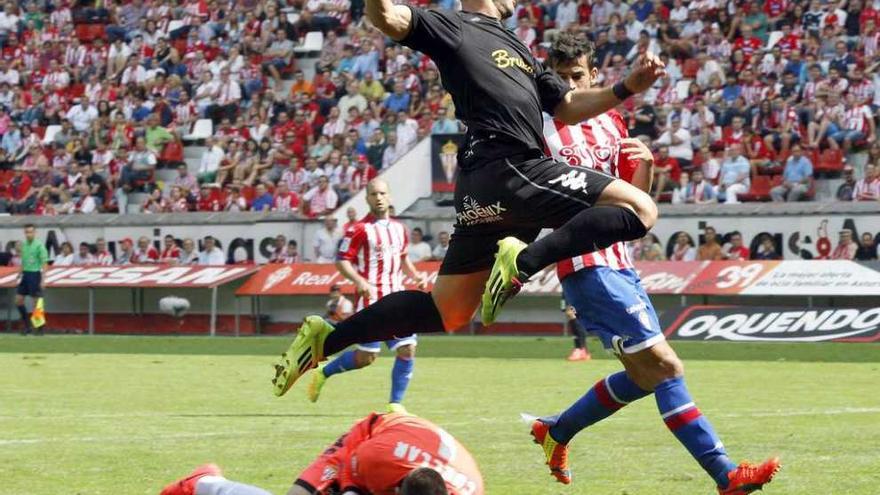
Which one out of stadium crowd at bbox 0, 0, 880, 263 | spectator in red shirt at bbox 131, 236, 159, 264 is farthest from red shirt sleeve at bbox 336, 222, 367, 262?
spectator in red shirt at bbox 131, 236, 159, 264

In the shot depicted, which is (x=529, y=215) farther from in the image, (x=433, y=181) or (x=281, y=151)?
(x=281, y=151)

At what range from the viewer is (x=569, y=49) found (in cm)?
Answer: 894

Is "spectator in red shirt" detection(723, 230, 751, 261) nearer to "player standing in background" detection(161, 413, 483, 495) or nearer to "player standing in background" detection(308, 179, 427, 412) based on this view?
"player standing in background" detection(308, 179, 427, 412)

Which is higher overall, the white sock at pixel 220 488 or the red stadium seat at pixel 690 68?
the red stadium seat at pixel 690 68

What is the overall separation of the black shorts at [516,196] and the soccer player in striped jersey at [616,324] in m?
0.12

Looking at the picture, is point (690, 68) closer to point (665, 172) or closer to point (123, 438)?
point (665, 172)

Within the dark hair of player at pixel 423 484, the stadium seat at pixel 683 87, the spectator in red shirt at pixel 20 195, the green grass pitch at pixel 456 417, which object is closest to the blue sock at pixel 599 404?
the green grass pitch at pixel 456 417

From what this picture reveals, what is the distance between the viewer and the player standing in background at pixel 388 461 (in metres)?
5.82

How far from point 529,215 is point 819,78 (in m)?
21.3

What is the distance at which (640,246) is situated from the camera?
2764 cm

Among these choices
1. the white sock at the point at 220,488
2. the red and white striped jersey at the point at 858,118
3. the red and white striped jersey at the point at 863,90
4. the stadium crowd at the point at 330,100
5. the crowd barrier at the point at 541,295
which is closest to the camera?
the white sock at the point at 220,488

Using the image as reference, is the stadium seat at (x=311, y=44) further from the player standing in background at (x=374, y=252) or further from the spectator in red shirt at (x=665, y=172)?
the player standing in background at (x=374, y=252)

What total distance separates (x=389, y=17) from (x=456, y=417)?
5951 mm

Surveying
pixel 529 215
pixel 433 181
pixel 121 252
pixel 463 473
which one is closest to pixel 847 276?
pixel 433 181
